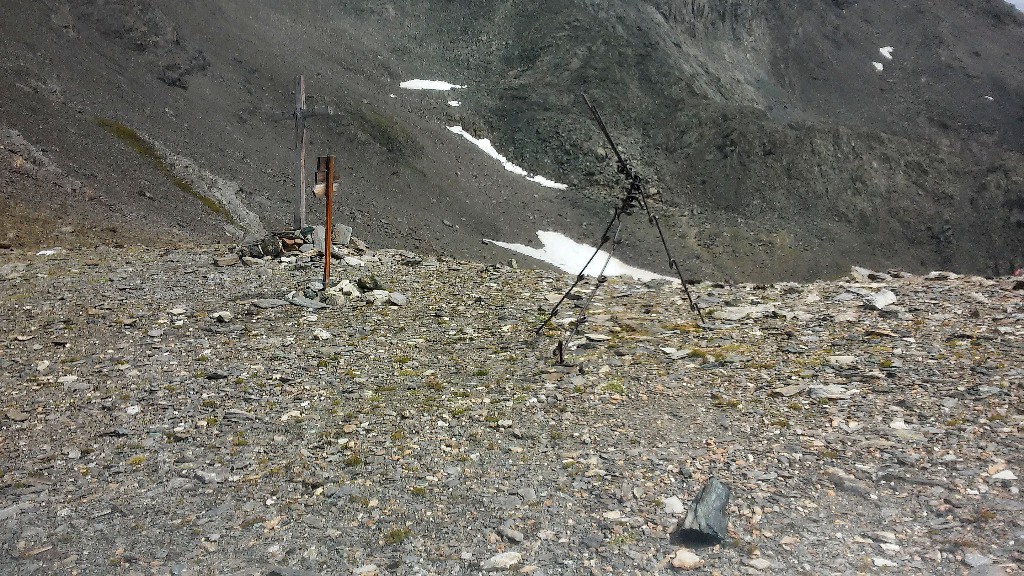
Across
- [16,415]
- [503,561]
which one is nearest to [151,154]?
[16,415]

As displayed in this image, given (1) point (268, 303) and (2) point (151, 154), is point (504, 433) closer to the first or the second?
(1) point (268, 303)

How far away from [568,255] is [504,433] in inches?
1900

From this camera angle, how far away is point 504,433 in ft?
29.8

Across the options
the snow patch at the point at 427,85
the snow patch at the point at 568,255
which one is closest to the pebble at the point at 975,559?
the snow patch at the point at 568,255

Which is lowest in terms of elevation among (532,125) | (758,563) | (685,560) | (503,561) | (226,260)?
(503,561)

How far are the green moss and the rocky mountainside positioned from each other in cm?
25

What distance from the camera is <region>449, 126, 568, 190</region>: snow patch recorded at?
227 ft

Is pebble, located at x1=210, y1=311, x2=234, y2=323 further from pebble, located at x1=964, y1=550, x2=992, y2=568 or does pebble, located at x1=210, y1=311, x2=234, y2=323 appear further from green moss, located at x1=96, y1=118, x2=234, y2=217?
green moss, located at x1=96, y1=118, x2=234, y2=217

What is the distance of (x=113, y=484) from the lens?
7863mm

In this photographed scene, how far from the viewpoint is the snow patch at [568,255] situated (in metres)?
54.5

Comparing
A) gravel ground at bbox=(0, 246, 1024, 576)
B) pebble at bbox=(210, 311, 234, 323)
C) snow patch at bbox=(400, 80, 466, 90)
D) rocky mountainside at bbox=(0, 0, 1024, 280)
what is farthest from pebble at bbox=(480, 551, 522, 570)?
snow patch at bbox=(400, 80, 466, 90)

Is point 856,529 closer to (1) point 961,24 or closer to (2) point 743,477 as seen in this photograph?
(2) point 743,477

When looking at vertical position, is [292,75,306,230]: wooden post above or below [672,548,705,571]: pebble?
above

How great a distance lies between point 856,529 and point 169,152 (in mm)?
49512
